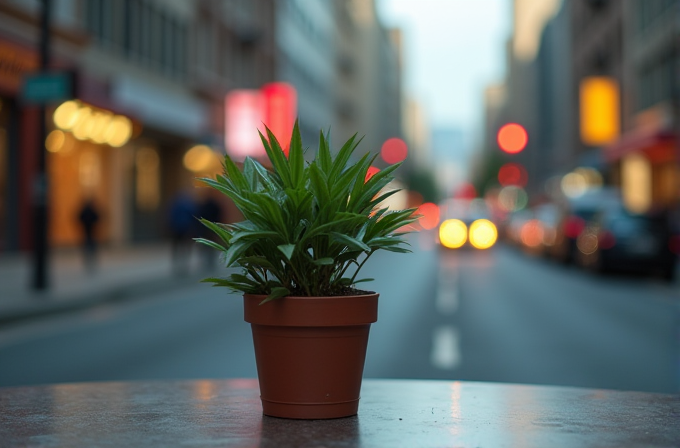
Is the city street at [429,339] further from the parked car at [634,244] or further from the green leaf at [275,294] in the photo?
the green leaf at [275,294]

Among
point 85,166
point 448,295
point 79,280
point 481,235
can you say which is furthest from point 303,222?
point 481,235

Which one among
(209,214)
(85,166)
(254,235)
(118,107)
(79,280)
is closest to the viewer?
(254,235)

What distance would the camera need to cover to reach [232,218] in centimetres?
4725

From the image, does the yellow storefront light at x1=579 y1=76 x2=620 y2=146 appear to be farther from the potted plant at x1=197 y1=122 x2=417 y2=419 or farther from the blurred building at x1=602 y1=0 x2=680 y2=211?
the potted plant at x1=197 y1=122 x2=417 y2=419

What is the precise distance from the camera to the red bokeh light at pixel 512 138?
13430mm

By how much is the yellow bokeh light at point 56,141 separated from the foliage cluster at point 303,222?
78.7ft

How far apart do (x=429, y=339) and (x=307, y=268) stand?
813 cm

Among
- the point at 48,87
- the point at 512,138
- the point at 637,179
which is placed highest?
the point at 637,179

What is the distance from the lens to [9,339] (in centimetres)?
1086

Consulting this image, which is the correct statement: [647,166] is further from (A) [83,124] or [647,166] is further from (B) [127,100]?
(A) [83,124]

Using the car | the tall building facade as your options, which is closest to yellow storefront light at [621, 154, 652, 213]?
the car

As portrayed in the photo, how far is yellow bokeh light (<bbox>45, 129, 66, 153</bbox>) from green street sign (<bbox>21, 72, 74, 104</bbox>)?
37.9 ft

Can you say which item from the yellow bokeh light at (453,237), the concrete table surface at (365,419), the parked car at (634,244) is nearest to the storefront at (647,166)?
the yellow bokeh light at (453,237)

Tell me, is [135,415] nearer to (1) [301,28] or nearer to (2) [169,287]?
(2) [169,287]
